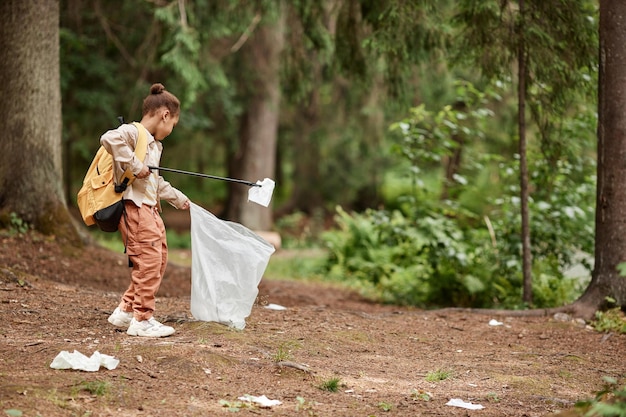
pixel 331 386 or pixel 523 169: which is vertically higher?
pixel 523 169

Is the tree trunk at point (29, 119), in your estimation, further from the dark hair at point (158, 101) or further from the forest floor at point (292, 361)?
the dark hair at point (158, 101)

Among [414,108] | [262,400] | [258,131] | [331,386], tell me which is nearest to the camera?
[262,400]

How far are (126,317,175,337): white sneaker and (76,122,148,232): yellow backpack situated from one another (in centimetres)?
67

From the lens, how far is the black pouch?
5.08 metres

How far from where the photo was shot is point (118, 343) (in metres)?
4.83

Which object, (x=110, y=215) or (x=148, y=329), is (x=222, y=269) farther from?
(x=110, y=215)

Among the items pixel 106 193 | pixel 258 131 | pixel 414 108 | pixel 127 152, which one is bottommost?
pixel 106 193

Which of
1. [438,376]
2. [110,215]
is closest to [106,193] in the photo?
[110,215]

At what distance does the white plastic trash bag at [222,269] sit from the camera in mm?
5453

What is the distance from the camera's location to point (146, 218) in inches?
205

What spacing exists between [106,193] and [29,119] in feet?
12.1

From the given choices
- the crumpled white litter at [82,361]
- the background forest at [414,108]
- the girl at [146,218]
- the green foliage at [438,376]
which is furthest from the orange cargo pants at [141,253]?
the background forest at [414,108]

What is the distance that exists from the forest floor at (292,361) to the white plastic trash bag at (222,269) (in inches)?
6.1

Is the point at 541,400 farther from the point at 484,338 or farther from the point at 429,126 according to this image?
the point at 429,126
